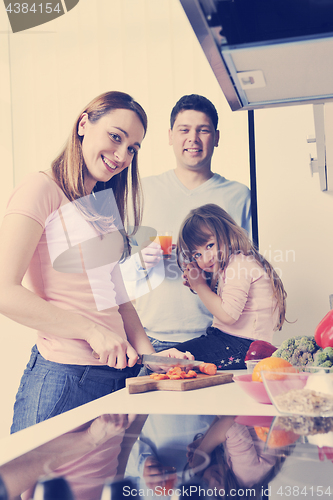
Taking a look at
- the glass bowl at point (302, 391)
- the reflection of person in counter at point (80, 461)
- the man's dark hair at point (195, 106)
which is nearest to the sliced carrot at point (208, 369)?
the glass bowl at point (302, 391)

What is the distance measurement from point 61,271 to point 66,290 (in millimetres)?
62

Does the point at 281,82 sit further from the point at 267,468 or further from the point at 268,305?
the point at 268,305

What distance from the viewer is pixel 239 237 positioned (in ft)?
6.76

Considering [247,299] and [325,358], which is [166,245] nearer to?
[247,299]

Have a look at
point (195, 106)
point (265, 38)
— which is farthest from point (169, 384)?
point (195, 106)

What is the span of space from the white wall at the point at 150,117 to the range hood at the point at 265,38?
128 centimetres

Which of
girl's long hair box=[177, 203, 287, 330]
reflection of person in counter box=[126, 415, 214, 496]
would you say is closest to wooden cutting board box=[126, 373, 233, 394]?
reflection of person in counter box=[126, 415, 214, 496]

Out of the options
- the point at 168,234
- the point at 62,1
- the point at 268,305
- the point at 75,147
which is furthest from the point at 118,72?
the point at 268,305

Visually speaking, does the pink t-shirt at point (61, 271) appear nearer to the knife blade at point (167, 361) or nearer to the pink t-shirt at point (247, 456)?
the knife blade at point (167, 361)

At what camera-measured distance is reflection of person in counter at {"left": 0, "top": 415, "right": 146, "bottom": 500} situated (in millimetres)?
429

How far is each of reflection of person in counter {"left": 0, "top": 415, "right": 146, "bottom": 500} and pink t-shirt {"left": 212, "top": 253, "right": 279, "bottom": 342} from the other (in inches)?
51.0

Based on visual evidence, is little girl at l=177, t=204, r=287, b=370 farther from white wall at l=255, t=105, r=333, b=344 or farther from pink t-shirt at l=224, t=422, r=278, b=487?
pink t-shirt at l=224, t=422, r=278, b=487

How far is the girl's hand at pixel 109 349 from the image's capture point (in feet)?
3.88

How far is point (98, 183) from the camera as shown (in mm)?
1799
